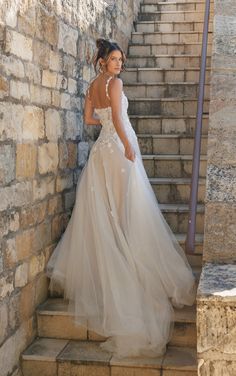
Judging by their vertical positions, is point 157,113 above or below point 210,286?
above

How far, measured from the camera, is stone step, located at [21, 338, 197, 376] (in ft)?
10.3

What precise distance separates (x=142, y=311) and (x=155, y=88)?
9.92ft

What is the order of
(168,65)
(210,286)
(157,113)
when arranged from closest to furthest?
Result: (210,286) → (157,113) → (168,65)

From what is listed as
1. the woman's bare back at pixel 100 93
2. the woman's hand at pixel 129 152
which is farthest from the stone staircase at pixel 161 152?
the woman's bare back at pixel 100 93

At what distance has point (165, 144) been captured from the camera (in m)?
5.12

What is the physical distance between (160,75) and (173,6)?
165 centimetres

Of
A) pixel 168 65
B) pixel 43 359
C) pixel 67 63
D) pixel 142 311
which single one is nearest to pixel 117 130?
pixel 67 63

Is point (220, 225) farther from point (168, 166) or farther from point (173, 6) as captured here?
point (173, 6)

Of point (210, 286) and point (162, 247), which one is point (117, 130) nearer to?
point (162, 247)

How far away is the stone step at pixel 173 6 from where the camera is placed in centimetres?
697

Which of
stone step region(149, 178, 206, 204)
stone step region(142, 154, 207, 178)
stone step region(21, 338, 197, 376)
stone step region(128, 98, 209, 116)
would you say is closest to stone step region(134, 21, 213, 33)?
stone step region(128, 98, 209, 116)

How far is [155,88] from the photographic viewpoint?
5750mm

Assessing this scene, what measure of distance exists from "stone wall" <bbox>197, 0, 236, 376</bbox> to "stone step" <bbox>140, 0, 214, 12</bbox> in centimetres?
207

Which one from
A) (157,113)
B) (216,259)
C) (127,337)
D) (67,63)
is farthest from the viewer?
(157,113)
